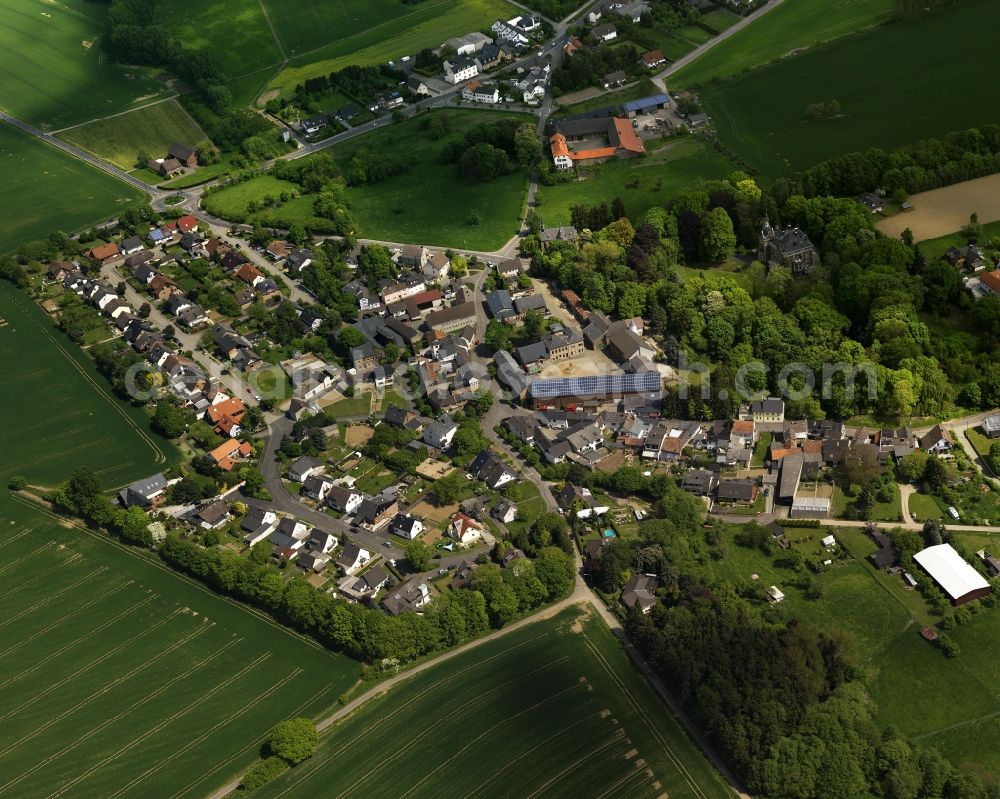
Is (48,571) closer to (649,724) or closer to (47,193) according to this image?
(649,724)

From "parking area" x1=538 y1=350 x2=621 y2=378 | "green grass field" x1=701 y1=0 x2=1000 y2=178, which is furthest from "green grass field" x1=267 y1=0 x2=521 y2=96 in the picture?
"parking area" x1=538 y1=350 x2=621 y2=378

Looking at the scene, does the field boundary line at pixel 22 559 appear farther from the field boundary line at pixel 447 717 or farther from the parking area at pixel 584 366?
the parking area at pixel 584 366

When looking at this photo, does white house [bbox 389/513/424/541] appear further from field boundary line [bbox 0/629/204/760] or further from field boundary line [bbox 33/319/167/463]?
field boundary line [bbox 33/319/167/463]

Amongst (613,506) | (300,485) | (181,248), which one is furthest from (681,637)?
(181,248)

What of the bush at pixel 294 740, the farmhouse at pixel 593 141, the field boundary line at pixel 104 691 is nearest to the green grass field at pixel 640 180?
the farmhouse at pixel 593 141

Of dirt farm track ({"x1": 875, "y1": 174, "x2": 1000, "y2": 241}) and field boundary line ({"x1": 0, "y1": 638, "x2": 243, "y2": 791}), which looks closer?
field boundary line ({"x1": 0, "y1": 638, "x2": 243, "y2": 791})

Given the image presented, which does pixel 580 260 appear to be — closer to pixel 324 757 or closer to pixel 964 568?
pixel 964 568

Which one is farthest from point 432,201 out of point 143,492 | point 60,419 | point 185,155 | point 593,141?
point 143,492
